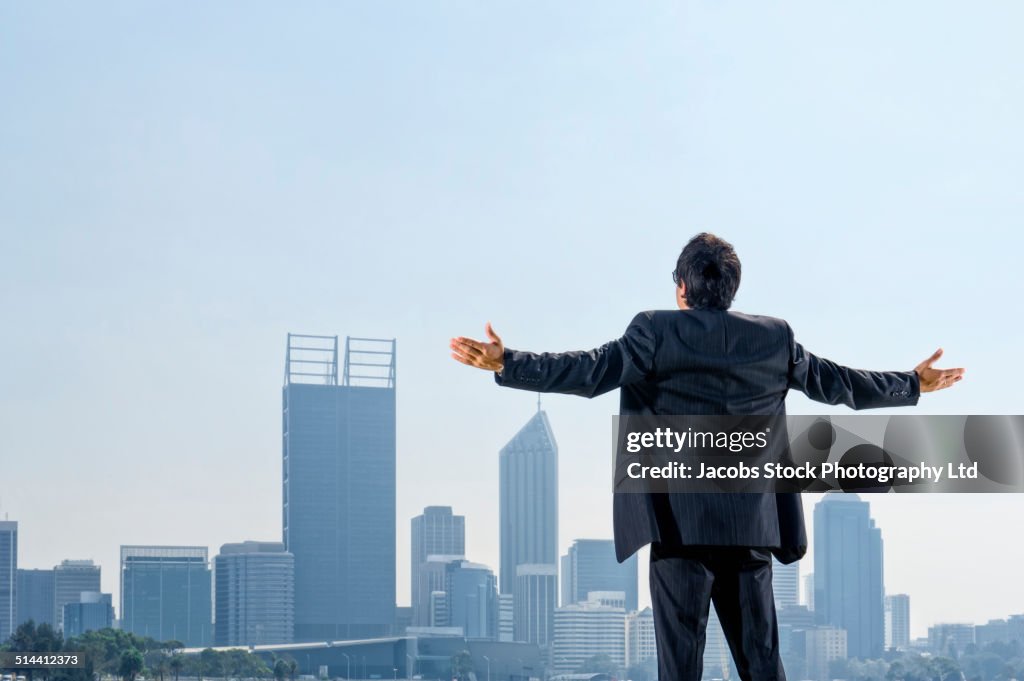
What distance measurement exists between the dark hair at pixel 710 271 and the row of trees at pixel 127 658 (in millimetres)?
101572

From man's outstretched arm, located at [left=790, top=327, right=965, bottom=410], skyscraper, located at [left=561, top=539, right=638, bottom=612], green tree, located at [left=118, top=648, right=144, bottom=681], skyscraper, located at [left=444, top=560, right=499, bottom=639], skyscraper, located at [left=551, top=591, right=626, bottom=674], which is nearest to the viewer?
man's outstretched arm, located at [left=790, top=327, right=965, bottom=410]

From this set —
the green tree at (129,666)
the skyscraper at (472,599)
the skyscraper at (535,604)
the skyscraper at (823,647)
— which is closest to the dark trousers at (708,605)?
the green tree at (129,666)

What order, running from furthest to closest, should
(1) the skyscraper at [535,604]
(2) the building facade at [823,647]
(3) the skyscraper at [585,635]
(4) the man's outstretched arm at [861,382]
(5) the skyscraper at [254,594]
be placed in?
(1) the skyscraper at [535,604], (5) the skyscraper at [254,594], (3) the skyscraper at [585,635], (2) the building facade at [823,647], (4) the man's outstretched arm at [861,382]

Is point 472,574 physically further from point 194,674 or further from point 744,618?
point 744,618

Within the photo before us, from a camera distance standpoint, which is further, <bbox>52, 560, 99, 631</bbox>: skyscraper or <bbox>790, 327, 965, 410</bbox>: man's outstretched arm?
<bbox>52, 560, 99, 631</bbox>: skyscraper

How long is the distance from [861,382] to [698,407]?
599mm

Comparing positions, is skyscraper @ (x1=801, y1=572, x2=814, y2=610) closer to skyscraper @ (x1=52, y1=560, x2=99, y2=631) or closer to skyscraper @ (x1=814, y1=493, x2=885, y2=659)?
skyscraper @ (x1=814, y1=493, x2=885, y2=659)

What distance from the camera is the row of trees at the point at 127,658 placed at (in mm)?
100688

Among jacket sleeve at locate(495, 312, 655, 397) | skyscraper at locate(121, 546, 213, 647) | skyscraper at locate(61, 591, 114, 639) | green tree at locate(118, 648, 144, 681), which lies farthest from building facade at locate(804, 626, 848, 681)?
jacket sleeve at locate(495, 312, 655, 397)

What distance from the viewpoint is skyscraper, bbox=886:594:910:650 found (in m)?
170

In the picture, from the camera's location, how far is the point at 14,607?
172m

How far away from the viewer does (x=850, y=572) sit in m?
173

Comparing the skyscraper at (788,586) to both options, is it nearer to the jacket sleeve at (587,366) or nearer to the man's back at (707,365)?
the man's back at (707,365)

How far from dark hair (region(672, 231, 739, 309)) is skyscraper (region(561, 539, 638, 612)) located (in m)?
180
